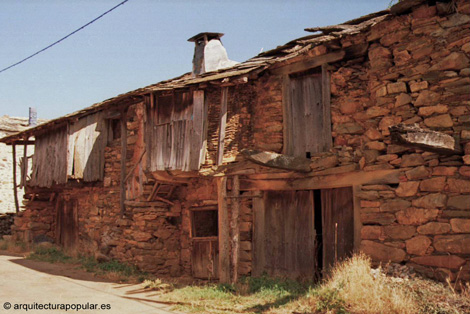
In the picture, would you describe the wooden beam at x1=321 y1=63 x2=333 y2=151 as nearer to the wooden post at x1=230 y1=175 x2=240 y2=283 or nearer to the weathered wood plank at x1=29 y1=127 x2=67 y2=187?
the wooden post at x1=230 y1=175 x2=240 y2=283

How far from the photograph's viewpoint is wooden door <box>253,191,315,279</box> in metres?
8.45

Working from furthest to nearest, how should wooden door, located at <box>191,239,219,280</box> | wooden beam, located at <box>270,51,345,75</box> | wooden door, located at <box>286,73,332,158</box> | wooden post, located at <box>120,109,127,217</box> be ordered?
wooden post, located at <box>120,109,127,217</box> < wooden door, located at <box>191,239,219,280</box> < wooden door, located at <box>286,73,332,158</box> < wooden beam, located at <box>270,51,345,75</box>

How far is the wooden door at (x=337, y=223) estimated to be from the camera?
25.7 ft

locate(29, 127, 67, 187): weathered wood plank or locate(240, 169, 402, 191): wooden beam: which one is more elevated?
locate(29, 127, 67, 187): weathered wood plank

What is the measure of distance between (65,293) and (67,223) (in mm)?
7954

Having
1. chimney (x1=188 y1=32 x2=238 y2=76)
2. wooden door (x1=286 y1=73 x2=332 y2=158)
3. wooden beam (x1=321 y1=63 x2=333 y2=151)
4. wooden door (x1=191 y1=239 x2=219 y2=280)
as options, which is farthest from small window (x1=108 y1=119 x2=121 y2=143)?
wooden beam (x1=321 y1=63 x2=333 y2=151)

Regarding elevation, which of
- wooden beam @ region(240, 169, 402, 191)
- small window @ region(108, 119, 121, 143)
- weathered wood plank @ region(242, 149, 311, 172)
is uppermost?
small window @ region(108, 119, 121, 143)

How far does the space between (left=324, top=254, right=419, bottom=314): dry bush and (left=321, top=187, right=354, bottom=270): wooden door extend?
3.35 ft

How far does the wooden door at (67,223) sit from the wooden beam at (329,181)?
25.6ft

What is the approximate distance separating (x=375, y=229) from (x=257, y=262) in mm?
2736

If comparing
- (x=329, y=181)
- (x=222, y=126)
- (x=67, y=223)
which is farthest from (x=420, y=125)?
(x=67, y=223)

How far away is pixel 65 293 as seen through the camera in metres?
7.85

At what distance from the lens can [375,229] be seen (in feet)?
23.4

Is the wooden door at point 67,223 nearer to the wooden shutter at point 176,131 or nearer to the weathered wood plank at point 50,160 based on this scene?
the weathered wood plank at point 50,160
